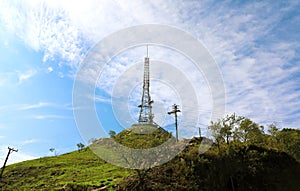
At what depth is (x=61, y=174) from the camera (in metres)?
55.9

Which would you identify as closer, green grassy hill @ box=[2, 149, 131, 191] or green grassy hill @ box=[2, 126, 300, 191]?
green grassy hill @ box=[2, 126, 300, 191]

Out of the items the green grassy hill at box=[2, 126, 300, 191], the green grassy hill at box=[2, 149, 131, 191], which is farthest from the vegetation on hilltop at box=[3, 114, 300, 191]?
the green grassy hill at box=[2, 149, 131, 191]

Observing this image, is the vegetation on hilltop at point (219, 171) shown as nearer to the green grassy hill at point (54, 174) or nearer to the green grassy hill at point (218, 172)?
the green grassy hill at point (218, 172)

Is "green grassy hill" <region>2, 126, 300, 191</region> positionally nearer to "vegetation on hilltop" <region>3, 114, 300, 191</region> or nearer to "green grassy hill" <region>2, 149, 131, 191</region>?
"vegetation on hilltop" <region>3, 114, 300, 191</region>

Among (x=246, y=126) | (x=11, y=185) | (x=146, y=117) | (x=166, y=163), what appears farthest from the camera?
(x=146, y=117)

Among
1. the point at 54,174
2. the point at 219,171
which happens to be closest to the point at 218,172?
the point at 219,171

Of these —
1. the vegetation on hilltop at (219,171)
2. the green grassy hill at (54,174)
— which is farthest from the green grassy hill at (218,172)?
the green grassy hill at (54,174)

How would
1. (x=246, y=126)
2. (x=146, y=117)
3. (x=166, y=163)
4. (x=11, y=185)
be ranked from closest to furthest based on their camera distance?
1. (x=166, y=163)
2. (x=246, y=126)
3. (x=11, y=185)
4. (x=146, y=117)

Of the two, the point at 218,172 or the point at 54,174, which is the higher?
the point at 54,174

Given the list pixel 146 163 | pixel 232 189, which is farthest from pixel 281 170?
pixel 146 163

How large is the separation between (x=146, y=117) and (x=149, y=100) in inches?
229

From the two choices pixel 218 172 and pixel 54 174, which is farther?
pixel 54 174

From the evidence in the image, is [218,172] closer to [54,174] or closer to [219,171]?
[219,171]

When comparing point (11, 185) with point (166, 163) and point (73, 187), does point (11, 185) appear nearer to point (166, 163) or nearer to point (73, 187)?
point (73, 187)
